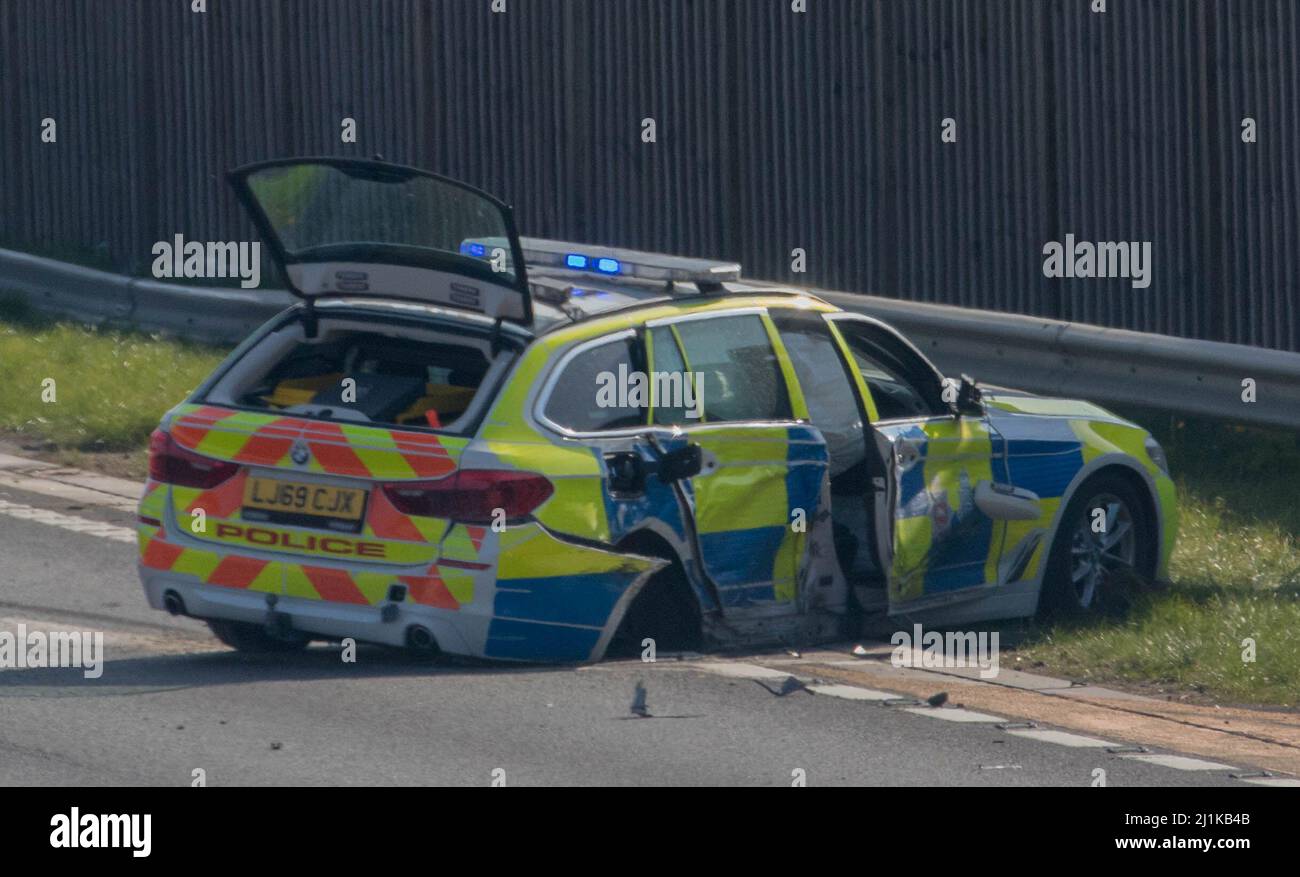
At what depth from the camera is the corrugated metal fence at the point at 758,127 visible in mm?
12844

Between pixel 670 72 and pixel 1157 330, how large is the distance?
4077mm

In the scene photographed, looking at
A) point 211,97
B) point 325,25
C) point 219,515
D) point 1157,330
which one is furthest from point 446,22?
point 219,515

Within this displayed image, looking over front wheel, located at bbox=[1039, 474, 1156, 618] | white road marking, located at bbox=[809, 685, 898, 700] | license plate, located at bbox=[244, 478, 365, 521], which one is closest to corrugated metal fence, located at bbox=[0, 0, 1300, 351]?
front wheel, located at bbox=[1039, 474, 1156, 618]

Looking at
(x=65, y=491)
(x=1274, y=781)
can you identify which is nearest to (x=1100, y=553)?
(x=1274, y=781)

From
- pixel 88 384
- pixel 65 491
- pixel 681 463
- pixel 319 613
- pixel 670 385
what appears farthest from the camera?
pixel 88 384

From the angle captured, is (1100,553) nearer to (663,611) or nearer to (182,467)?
(663,611)

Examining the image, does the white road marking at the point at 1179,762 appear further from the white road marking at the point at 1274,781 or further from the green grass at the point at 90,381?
the green grass at the point at 90,381

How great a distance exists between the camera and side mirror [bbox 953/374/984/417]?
30.5ft

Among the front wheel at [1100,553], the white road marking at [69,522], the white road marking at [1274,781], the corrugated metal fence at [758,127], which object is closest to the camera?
the white road marking at [1274,781]

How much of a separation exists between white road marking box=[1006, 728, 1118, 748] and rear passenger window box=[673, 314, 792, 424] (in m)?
1.75

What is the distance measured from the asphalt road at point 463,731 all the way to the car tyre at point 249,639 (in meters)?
0.08

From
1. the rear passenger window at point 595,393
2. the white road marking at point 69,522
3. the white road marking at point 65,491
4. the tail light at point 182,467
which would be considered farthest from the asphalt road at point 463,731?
the white road marking at point 65,491

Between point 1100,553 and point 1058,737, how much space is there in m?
2.49

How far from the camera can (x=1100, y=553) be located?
984 centimetres
